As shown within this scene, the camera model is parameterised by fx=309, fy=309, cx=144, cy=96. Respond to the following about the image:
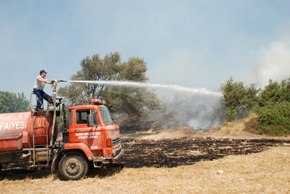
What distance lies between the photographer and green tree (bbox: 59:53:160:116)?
3853 centimetres

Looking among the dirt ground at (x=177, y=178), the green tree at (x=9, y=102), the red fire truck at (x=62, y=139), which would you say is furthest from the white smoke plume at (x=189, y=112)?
the green tree at (x=9, y=102)

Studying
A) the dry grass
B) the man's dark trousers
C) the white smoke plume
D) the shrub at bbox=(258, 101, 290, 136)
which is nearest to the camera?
the dry grass

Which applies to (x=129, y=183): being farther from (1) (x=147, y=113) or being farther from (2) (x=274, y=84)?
(1) (x=147, y=113)

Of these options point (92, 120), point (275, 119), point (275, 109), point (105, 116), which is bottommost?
point (275, 119)

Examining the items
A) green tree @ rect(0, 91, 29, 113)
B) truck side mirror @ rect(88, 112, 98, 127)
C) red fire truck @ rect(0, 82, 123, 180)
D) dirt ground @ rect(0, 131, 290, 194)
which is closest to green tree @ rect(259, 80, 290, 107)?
dirt ground @ rect(0, 131, 290, 194)

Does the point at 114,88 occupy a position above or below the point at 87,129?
above

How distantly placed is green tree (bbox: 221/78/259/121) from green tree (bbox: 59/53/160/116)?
9556 mm

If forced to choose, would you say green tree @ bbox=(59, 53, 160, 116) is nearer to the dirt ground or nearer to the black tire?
the dirt ground

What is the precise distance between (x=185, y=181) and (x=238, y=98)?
25613 mm

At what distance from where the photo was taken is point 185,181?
34.9 feet

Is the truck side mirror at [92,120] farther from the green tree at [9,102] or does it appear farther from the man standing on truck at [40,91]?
the green tree at [9,102]

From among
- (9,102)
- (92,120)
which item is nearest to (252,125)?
(92,120)

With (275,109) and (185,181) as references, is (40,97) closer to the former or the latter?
(185,181)

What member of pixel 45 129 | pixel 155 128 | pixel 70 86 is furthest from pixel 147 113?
pixel 45 129
